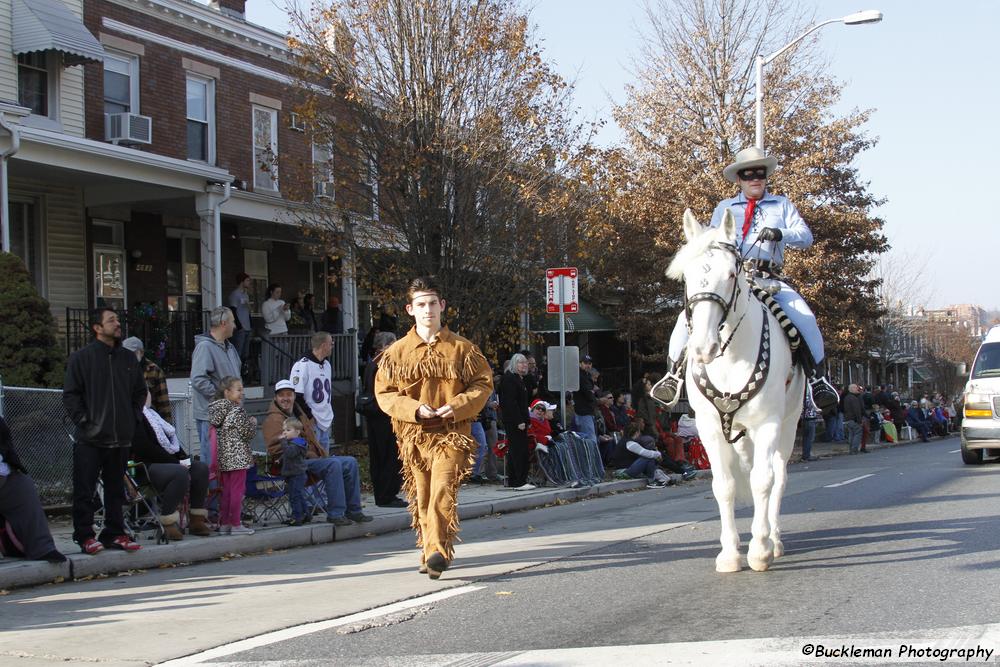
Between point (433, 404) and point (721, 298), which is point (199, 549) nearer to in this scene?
point (433, 404)

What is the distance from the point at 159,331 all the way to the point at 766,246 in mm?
13658

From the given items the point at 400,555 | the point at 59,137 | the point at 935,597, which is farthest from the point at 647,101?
the point at 935,597

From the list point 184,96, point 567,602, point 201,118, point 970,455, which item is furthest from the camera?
point 201,118

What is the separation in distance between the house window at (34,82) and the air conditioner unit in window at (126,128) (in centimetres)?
137

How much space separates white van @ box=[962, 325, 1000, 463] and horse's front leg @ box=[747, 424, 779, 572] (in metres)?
12.4

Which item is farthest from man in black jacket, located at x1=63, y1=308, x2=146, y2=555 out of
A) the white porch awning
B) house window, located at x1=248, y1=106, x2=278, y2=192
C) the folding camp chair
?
house window, located at x1=248, y1=106, x2=278, y2=192

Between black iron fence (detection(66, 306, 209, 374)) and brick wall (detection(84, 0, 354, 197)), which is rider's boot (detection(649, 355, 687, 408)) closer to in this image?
brick wall (detection(84, 0, 354, 197))

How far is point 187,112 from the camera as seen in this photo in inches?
891

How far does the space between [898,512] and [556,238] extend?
9.15 meters

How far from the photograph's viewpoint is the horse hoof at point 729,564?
7492 millimetres

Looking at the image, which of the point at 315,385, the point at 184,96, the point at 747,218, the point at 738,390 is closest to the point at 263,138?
the point at 184,96

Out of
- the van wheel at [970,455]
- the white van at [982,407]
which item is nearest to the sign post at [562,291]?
the white van at [982,407]

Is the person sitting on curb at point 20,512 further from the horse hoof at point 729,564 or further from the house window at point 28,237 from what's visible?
the house window at point 28,237

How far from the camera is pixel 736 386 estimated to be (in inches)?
291
